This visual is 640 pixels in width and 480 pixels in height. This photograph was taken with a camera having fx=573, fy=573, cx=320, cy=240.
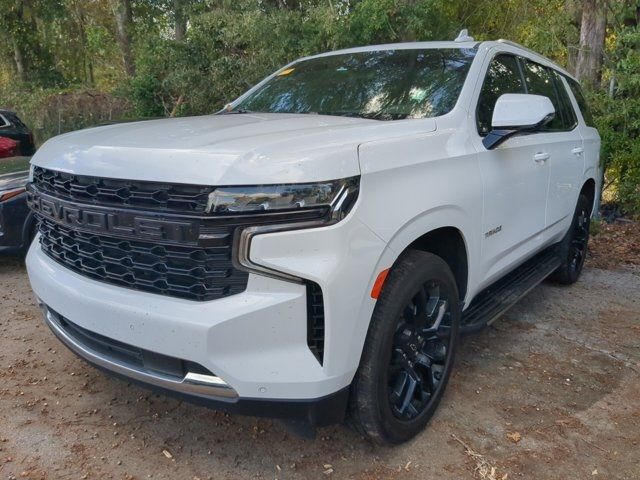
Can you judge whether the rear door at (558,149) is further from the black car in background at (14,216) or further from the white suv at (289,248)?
the black car in background at (14,216)

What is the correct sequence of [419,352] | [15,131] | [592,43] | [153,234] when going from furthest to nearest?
[15,131] → [592,43] → [419,352] → [153,234]

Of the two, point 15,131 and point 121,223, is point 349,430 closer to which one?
point 121,223

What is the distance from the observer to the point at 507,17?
1192 centimetres

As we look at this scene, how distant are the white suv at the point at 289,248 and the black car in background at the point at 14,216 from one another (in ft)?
7.99

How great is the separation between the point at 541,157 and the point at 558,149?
47cm

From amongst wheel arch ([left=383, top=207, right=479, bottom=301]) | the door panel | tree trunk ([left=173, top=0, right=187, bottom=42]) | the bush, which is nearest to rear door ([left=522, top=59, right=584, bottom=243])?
the door panel

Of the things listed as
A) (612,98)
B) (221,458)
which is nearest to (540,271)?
(221,458)

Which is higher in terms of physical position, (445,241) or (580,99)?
A: (580,99)

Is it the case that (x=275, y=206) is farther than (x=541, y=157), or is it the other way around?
(x=541, y=157)

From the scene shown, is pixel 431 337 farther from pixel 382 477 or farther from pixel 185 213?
pixel 185 213

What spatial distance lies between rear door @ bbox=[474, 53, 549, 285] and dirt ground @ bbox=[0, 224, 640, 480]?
679 millimetres

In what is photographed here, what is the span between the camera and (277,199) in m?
2.03

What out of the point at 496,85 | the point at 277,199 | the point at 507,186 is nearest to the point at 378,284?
the point at 277,199

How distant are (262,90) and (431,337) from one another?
7.39 feet
